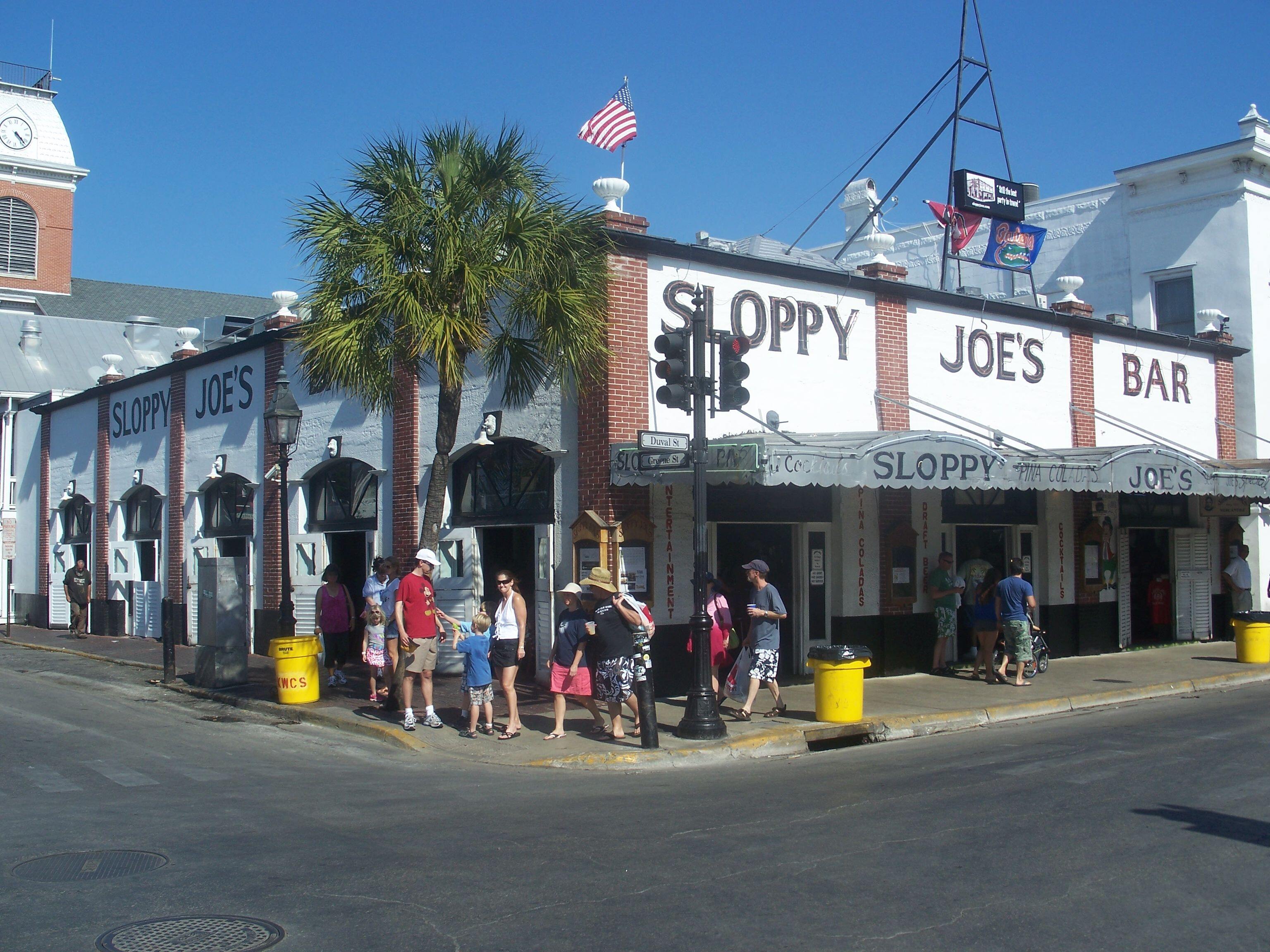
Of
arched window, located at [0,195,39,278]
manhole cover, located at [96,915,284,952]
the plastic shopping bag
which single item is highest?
arched window, located at [0,195,39,278]

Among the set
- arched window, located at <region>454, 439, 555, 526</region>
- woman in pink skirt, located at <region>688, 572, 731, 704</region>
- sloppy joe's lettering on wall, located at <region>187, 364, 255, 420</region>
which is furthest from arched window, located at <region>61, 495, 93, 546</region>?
woman in pink skirt, located at <region>688, 572, 731, 704</region>

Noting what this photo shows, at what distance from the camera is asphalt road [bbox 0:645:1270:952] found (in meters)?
5.30

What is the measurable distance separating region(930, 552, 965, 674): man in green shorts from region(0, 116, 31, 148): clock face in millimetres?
48538

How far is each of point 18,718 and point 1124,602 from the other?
17.2 meters

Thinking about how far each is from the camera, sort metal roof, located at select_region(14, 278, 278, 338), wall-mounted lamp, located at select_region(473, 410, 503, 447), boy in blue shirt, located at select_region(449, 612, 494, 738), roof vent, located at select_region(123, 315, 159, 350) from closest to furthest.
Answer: boy in blue shirt, located at select_region(449, 612, 494, 738) → wall-mounted lamp, located at select_region(473, 410, 503, 447) → roof vent, located at select_region(123, 315, 159, 350) → metal roof, located at select_region(14, 278, 278, 338)

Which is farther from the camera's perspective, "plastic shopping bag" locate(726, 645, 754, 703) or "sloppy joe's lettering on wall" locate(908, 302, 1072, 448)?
"sloppy joe's lettering on wall" locate(908, 302, 1072, 448)

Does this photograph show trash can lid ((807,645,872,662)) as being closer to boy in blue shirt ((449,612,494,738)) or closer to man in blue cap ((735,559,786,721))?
man in blue cap ((735,559,786,721))

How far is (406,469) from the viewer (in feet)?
56.3

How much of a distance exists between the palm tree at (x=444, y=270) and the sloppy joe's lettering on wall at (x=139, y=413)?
12941mm

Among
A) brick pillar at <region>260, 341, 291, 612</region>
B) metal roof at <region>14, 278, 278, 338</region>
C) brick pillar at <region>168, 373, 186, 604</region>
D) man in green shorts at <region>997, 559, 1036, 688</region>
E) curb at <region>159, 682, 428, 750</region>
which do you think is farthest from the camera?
metal roof at <region>14, 278, 278, 338</region>

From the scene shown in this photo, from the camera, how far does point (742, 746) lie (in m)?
11.1

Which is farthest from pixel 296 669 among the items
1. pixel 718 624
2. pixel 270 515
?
pixel 270 515

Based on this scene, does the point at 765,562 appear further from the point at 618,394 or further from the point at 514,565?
the point at 514,565

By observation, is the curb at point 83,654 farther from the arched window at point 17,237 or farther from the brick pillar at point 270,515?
the arched window at point 17,237
